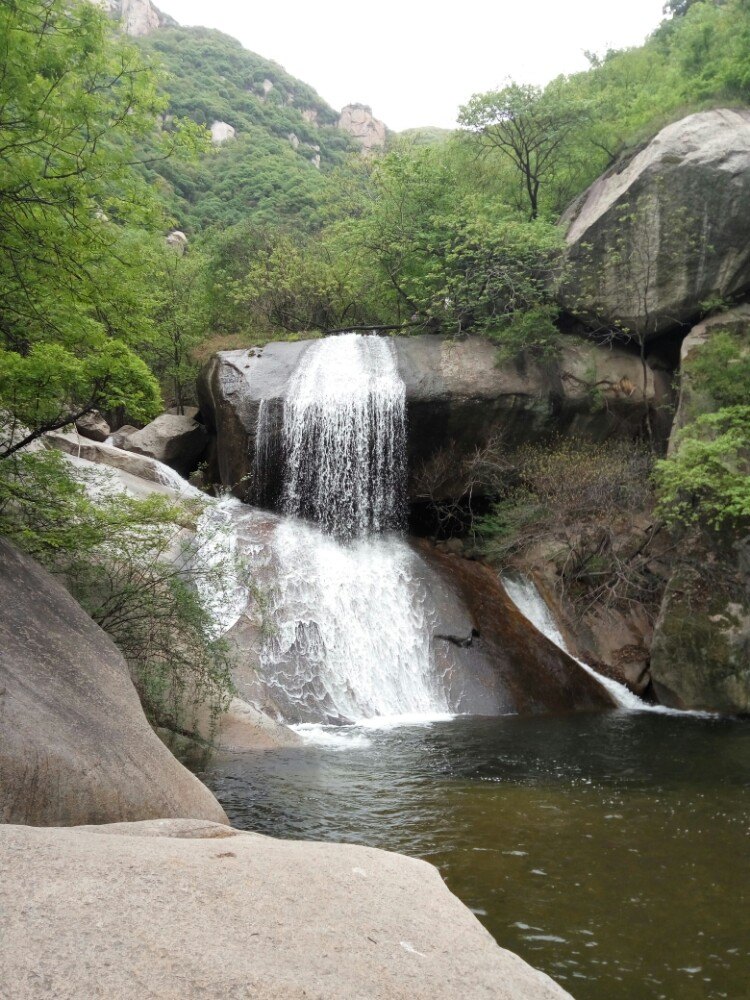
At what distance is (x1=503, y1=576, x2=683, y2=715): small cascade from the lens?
14.8 metres

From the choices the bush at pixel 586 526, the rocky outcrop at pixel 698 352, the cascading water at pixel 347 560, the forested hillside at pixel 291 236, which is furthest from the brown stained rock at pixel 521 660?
the rocky outcrop at pixel 698 352

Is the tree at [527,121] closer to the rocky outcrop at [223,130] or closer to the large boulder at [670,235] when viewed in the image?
the large boulder at [670,235]

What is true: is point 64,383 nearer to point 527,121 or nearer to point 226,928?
point 226,928

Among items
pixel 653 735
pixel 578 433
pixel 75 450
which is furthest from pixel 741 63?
pixel 75 450

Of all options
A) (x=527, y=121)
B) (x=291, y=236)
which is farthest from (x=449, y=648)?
(x=291, y=236)

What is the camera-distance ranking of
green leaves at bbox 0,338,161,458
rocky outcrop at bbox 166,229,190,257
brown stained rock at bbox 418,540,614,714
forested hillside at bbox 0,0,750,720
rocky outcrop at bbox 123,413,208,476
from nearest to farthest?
Answer: forested hillside at bbox 0,0,750,720 < green leaves at bbox 0,338,161,458 < brown stained rock at bbox 418,540,614,714 < rocky outcrop at bbox 123,413,208,476 < rocky outcrop at bbox 166,229,190,257

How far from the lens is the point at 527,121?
23469 mm

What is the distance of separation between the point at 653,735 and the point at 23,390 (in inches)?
409

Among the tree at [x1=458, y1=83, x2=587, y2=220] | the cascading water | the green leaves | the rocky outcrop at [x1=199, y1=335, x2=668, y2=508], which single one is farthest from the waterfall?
the green leaves

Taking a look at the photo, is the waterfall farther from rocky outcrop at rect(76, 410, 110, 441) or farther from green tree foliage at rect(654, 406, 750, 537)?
rocky outcrop at rect(76, 410, 110, 441)

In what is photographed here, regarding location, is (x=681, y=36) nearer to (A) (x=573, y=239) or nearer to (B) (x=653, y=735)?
(A) (x=573, y=239)

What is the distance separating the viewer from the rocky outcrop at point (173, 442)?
22062 mm

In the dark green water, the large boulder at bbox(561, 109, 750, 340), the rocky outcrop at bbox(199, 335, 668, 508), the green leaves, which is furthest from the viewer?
the rocky outcrop at bbox(199, 335, 668, 508)

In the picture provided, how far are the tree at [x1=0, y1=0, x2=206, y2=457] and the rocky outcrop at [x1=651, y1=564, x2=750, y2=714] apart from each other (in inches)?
445
